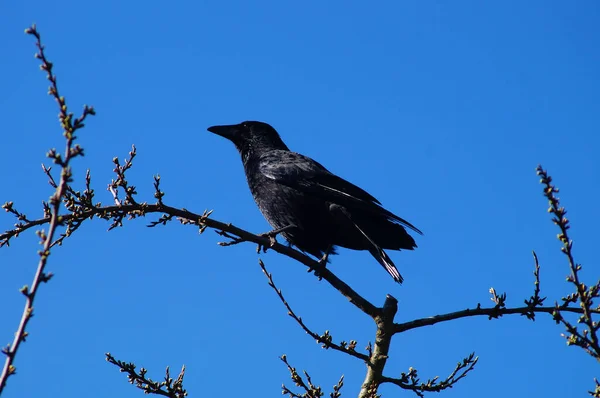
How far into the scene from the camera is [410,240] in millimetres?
6676

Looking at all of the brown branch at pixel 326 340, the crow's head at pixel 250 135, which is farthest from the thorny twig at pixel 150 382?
the crow's head at pixel 250 135

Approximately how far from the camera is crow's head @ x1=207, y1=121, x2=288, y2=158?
8.62 m

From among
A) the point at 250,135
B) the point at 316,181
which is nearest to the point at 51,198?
the point at 316,181

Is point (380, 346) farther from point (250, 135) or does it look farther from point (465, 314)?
point (250, 135)

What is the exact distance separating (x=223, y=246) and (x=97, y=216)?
856 millimetres

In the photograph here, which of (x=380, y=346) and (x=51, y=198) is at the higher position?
(x=380, y=346)

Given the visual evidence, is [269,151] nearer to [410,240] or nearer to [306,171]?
[306,171]

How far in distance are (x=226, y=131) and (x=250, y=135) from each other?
0.36 meters

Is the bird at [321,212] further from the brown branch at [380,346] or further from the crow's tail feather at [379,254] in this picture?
the brown branch at [380,346]

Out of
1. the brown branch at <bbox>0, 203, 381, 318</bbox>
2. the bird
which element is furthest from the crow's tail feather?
the brown branch at <bbox>0, 203, 381, 318</bbox>

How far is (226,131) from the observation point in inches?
353

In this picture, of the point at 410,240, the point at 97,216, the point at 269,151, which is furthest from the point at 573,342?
the point at 269,151

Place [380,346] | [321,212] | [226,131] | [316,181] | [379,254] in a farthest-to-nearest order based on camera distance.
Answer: [226,131] < [316,181] < [321,212] < [379,254] < [380,346]

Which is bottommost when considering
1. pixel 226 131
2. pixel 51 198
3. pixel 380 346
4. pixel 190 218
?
pixel 51 198
